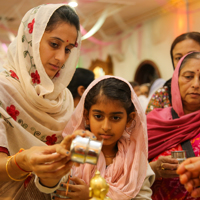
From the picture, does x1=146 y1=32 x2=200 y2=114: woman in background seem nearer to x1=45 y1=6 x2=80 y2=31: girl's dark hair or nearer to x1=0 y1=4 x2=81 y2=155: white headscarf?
x1=0 y1=4 x2=81 y2=155: white headscarf

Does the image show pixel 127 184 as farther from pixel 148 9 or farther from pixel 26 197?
pixel 148 9

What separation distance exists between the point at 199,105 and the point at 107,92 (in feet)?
3.25

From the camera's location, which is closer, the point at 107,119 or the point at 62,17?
the point at 107,119

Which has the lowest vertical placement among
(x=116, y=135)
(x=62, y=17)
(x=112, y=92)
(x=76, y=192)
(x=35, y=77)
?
(x=76, y=192)

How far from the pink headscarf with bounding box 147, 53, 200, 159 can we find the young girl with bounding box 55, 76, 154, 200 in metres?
0.45

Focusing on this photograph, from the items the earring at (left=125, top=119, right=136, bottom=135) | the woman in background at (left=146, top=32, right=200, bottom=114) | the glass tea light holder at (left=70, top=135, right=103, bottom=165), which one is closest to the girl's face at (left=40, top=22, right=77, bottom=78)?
the earring at (left=125, top=119, right=136, bottom=135)

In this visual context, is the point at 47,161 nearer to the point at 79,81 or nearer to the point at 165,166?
the point at 165,166

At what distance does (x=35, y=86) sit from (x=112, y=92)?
507mm

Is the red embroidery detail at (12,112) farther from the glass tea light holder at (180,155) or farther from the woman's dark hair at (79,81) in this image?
the woman's dark hair at (79,81)

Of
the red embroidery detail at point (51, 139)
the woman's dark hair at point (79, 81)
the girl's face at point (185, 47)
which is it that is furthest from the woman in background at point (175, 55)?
the red embroidery detail at point (51, 139)

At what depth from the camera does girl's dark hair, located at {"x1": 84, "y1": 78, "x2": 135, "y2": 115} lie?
1.51m

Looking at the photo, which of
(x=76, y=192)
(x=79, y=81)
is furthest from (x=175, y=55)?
(x=76, y=192)

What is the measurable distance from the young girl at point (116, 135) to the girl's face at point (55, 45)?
0.32m

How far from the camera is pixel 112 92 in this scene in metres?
1.51
